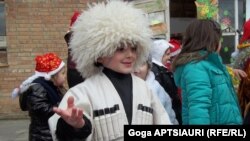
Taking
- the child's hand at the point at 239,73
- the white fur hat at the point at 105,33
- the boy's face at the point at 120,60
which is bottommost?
the child's hand at the point at 239,73

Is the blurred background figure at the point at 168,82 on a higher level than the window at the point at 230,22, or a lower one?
lower

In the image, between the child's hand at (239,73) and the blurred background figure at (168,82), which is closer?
the child's hand at (239,73)

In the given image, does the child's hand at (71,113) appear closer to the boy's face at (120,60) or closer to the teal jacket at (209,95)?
the boy's face at (120,60)

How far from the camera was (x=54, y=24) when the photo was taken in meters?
8.51

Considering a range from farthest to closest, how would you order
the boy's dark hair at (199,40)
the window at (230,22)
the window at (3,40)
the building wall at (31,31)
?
the window at (3,40), the building wall at (31,31), the window at (230,22), the boy's dark hair at (199,40)

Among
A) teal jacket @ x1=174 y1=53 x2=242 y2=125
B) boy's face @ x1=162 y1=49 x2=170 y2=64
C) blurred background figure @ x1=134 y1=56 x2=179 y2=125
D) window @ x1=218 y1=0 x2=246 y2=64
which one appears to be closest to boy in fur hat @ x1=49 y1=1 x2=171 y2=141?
teal jacket @ x1=174 y1=53 x2=242 y2=125

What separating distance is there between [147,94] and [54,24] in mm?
6250

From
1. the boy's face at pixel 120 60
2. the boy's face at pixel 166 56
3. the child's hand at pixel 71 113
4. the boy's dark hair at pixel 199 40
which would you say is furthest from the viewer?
the boy's face at pixel 166 56

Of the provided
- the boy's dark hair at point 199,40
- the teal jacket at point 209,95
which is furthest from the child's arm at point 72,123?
the boy's dark hair at point 199,40

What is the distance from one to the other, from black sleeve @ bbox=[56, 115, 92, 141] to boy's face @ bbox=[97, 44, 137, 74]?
1.15ft

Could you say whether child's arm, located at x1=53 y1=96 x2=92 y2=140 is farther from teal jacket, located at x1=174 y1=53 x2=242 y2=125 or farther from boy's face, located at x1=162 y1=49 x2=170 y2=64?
boy's face, located at x1=162 y1=49 x2=170 y2=64

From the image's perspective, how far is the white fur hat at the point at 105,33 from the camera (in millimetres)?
2414

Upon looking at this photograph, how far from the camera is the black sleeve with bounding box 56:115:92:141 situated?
2.21 meters

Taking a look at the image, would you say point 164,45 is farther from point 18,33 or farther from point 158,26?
point 18,33
